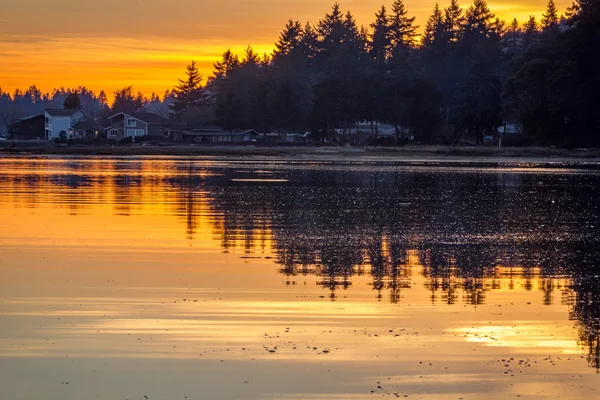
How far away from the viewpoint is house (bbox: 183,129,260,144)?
152375 millimetres

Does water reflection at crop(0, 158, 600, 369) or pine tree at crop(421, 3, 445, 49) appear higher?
pine tree at crop(421, 3, 445, 49)

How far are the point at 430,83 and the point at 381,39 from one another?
54.0m

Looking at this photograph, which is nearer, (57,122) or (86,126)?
(86,126)

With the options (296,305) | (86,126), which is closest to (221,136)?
(86,126)

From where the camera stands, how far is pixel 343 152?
393 feet

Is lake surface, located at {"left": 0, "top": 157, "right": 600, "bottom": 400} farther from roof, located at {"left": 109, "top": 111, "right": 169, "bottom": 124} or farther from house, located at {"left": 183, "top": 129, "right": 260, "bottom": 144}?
roof, located at {"left": 109, "top": 111, "right": 169, "bottom": 124}

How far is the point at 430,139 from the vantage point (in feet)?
427

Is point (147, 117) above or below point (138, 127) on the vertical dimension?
above

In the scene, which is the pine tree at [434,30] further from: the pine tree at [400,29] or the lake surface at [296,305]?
the lake surface at [296,305]

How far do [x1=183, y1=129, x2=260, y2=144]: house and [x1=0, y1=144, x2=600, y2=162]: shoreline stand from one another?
15.6 meters

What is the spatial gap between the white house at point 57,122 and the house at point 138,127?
8.04 m

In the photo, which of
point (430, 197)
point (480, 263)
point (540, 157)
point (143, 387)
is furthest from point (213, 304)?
point (540, 157)

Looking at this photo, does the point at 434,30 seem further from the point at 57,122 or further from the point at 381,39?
the point at 57,122

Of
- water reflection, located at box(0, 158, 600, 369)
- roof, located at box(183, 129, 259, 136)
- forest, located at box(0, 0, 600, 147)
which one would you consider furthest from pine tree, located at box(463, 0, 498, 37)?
water reflection, located at box(0, 158, 600, 369)
